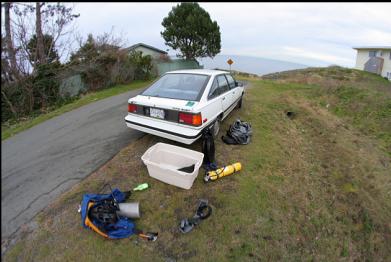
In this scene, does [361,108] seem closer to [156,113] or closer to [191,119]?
[191,119]

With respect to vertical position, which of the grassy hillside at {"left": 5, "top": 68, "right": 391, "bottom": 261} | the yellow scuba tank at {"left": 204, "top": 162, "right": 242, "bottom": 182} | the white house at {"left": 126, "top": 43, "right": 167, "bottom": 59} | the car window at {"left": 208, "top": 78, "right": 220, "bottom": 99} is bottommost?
the grassy hillside at {"left": 5, "top": 68, "right": 391, "bottom": 261}

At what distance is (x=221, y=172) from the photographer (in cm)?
340

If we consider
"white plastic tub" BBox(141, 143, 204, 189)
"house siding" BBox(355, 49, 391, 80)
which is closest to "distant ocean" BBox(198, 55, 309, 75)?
"house siding" BBox(355, 49, 391, 80)

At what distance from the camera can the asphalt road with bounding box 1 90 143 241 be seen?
2.22 metres

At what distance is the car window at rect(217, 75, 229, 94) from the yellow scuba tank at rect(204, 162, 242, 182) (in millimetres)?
1848

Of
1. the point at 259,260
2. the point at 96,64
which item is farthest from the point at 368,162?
the point at 96,64

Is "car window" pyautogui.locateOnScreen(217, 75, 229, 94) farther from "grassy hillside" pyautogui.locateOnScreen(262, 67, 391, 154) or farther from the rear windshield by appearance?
"grassy hillside" pyautogui.locateOnScreen(262, 67, 391, 154)

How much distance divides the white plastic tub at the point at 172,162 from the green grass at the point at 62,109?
144 centimetres

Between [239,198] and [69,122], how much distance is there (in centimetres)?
425

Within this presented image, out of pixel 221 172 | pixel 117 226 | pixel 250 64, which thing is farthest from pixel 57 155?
pixel 250 64

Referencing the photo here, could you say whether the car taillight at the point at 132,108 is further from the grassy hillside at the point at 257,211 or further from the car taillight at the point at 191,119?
the car taillight at the point at 191,119

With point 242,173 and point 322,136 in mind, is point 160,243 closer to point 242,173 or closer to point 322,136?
point 242,173

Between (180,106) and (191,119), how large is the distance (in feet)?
0.95

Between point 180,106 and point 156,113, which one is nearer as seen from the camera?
point 180,106
